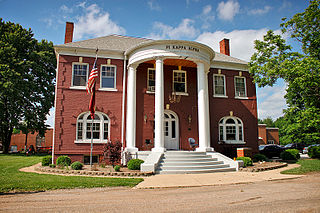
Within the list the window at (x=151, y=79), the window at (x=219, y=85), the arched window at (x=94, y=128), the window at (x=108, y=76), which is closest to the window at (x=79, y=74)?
the window at (x=108, y=76)

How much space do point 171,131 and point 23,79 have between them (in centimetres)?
1833

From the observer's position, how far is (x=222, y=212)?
5180mm

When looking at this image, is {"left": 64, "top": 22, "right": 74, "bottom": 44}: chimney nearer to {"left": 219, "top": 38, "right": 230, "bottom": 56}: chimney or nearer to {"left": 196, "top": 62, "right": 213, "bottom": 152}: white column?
{"left": 196, "top": 62, "right": 213, "bottom": 152}: white column

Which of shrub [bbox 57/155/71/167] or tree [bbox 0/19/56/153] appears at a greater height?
tree [bbox 0/19/56/153]

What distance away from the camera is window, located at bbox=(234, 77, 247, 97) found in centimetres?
1975

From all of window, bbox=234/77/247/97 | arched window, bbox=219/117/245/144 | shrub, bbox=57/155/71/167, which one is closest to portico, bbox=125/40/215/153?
shrub, bbox=57/155/71/167

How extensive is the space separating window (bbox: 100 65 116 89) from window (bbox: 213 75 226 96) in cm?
774

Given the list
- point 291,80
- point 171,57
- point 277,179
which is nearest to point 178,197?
point 277,179

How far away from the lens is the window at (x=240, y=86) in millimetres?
19750

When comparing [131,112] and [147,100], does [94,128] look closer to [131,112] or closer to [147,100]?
[131,112]

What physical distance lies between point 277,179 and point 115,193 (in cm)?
668

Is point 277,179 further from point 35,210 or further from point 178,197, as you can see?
point 35,210

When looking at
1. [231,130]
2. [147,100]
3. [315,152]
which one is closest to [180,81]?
[147,100]

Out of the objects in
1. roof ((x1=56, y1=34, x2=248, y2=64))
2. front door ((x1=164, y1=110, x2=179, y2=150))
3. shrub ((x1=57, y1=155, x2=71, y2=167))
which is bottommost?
shrub ((x1=57, y1=155, x2=71, y2=167))
